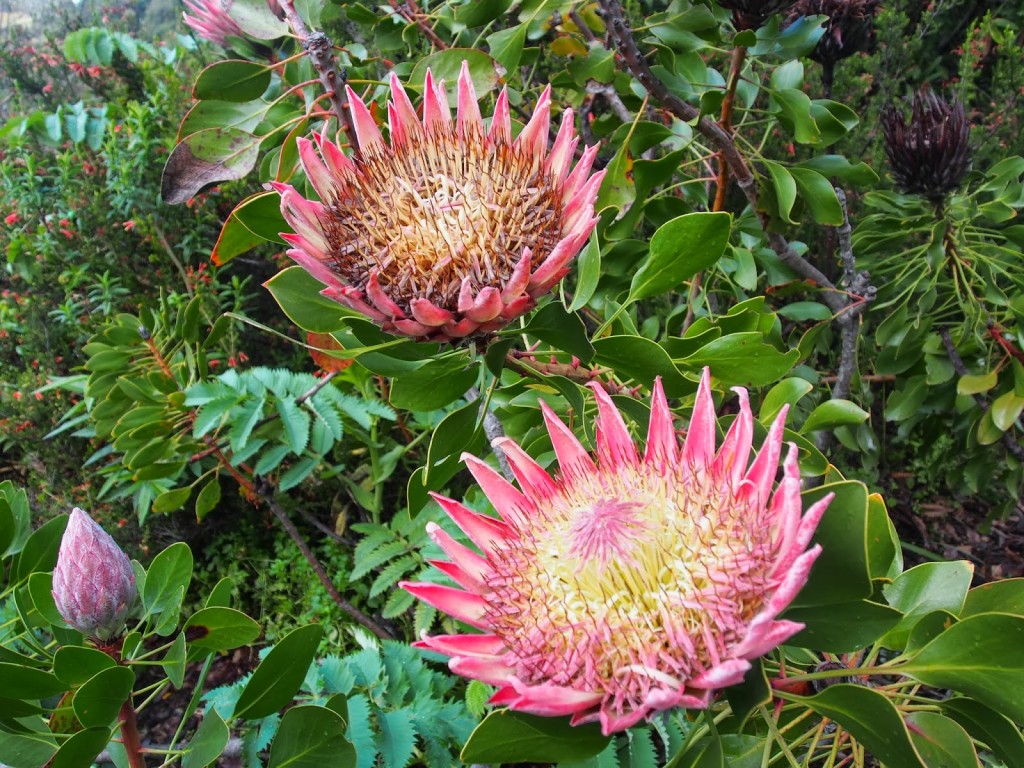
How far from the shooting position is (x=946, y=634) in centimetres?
68

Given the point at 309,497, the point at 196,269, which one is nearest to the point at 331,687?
the point at 309,497

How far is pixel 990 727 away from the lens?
722mm

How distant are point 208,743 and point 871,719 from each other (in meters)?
0.76

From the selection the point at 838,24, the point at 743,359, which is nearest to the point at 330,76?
the point at 743,359

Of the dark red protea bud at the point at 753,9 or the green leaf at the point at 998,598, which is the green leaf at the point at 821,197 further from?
the green leaf at the point at 998,598

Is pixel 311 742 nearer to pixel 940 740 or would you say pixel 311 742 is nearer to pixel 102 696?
pixel 102 696

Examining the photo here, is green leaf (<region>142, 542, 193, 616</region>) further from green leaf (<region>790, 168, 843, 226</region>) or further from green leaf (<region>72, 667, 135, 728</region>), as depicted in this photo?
green leaf (<region>790, 168, 843, 226</region>)

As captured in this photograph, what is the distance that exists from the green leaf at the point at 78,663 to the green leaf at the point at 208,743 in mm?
142

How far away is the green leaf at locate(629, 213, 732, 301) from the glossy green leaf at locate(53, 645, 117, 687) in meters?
0.81

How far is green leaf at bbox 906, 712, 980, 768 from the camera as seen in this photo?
677 mm

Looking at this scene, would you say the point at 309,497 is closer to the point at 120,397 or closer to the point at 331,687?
the point at 120,397

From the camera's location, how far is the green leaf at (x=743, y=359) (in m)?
A: 0.92

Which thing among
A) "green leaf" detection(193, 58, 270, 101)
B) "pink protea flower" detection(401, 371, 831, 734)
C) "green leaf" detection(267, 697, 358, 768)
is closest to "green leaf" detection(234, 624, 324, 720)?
"green leaf" detection(267, 697, 358, 768)

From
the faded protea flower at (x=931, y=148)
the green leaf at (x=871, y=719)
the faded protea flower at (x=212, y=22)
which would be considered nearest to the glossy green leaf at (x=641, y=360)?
the green leaf at (x=871, y=719)
